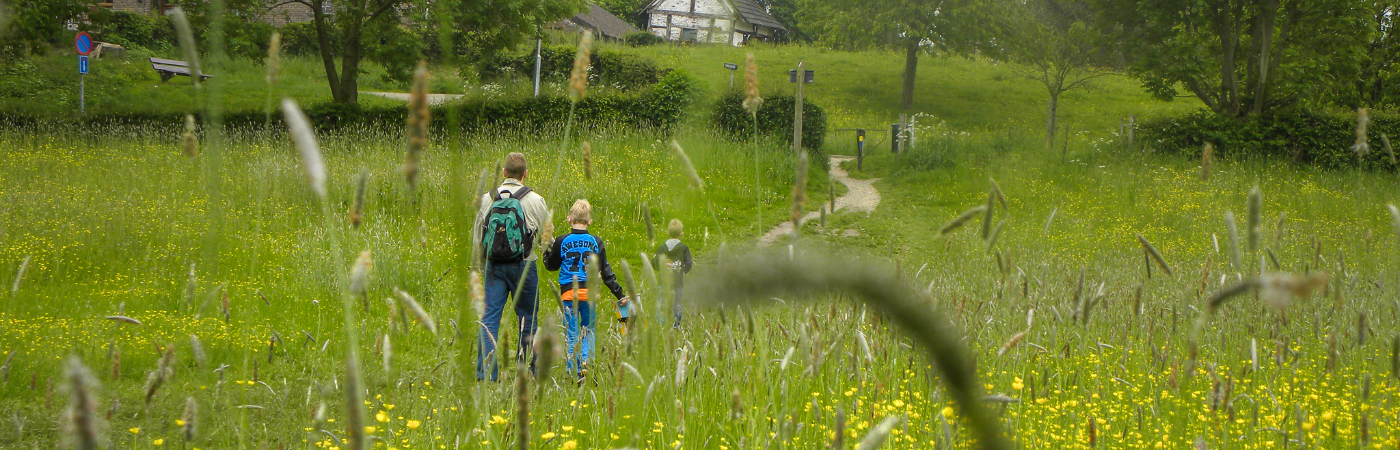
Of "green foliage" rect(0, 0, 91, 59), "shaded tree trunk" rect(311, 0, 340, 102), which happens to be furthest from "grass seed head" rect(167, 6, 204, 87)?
"shaded tree trunk" rect(311, 0, 340, 102)

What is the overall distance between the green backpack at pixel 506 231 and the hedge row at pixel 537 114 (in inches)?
459

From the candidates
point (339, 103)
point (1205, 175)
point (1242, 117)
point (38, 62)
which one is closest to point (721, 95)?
point (339, 103)

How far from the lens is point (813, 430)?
2719 mm

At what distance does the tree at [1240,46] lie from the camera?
17188 mm

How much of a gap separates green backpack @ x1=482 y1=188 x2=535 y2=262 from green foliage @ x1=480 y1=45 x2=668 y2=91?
733 inches

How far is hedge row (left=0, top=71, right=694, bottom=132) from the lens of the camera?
16594 mm

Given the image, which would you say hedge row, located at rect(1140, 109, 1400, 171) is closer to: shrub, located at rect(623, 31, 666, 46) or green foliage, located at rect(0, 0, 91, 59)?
green foliage, located at rect(0, 0, 91, 59)

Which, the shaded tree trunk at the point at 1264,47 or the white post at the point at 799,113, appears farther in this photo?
the shaded tree trunk at the point at 1264,47

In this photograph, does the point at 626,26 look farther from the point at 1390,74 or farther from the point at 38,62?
the point at 1390,74

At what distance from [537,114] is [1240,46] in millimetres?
16489

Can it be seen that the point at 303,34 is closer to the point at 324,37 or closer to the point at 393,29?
the point at 324,37

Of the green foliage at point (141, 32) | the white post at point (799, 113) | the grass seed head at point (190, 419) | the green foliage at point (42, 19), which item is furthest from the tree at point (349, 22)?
the grass seed head at point (190, 419)

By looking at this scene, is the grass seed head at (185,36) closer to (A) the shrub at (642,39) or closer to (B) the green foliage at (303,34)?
(B) the green foliage at (303,34)

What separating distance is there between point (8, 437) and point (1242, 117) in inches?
849
